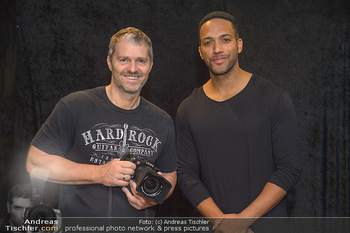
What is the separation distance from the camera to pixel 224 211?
186cm

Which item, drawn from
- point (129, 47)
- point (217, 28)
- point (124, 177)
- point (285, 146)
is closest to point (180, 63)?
point (217, 28)

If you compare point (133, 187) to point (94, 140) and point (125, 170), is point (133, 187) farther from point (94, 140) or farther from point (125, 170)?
point (94, 140)

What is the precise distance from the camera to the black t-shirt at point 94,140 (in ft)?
5.29

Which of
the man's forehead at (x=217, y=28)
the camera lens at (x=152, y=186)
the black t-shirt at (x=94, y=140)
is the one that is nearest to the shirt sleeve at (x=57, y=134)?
the black t-shirt at (x=94, y=140)

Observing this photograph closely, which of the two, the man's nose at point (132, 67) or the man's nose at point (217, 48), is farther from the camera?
the man's nose at point (217, 48)

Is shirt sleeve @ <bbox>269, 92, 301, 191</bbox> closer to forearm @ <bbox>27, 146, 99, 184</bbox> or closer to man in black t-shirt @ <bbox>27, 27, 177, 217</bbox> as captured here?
man in black t-shirt @ <bbox>27, 27, 177, 217</bbox>

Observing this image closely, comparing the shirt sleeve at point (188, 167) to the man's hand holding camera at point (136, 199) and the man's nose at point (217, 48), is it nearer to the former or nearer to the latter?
the man's hand holding camera at point (136, 199)

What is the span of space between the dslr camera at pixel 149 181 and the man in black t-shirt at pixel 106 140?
0.10 feet

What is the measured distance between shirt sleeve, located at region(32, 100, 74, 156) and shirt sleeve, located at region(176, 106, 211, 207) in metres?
0.68

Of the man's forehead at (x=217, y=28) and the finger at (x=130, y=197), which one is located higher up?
the man's forehead at (x=217, y=28)

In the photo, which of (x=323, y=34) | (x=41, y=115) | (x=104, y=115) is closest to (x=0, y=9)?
(x=41, y=115)

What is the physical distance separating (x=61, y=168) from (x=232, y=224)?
927mm

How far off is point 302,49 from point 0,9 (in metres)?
2.36

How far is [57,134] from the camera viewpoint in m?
1.62
